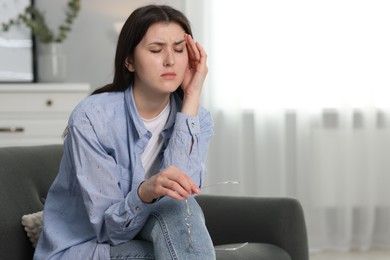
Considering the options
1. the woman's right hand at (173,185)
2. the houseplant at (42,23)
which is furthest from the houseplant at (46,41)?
the woman's right hand at (173,185)

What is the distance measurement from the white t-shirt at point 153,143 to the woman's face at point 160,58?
8 cm

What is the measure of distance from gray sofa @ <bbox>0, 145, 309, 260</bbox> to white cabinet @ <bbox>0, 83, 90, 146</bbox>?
1657 mm

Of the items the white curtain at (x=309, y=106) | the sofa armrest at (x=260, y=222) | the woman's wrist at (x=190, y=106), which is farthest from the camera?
the white curtain at (x=309, y=106)

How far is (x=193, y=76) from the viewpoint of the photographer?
87.3 inches

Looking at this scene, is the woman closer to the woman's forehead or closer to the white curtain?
the woman's forehead

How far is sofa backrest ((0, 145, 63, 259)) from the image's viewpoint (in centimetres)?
217

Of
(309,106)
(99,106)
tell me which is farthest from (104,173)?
(309,106)

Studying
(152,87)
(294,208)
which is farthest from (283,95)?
(152,87)

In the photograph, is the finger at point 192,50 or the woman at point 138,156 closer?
the woman at point 138,156

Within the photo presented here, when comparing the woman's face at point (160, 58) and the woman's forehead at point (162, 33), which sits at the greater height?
the woman's forehead at point (162, 33)

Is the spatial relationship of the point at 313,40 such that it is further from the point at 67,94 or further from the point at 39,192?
→ the point at 39,192

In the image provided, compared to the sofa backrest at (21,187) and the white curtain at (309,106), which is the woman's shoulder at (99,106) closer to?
the sofa backrest at (21,187)

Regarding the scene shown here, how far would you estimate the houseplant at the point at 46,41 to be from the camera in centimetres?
458

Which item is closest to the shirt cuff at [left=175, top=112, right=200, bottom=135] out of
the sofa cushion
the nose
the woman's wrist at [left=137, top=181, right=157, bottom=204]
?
the nose
